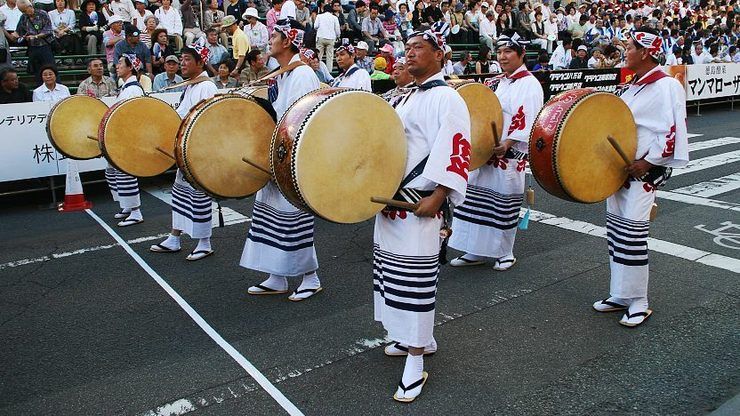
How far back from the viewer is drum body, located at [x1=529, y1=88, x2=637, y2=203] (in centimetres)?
A: 402

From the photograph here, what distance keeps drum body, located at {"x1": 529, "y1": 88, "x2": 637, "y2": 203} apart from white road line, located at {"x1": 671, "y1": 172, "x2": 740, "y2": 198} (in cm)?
439

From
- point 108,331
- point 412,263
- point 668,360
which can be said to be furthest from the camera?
point 108,331

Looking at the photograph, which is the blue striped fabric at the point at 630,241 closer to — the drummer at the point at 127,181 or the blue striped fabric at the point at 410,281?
the blue striped fabric at the point at 410,281

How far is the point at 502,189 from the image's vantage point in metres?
5.54

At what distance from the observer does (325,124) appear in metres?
3.19

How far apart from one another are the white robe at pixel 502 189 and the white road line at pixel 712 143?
680 cm

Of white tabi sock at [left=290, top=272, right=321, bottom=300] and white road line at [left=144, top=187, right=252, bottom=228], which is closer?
white tabi sock at [left=290, top=272, right=321, bottom=300]

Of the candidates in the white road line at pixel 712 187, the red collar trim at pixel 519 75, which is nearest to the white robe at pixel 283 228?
the red collar trim at pixel 519 75

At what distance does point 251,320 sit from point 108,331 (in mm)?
970

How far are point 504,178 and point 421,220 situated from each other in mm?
2313

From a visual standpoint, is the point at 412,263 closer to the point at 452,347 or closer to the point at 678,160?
the point at 452,347

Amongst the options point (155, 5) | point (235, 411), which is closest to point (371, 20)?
point (155, 5)

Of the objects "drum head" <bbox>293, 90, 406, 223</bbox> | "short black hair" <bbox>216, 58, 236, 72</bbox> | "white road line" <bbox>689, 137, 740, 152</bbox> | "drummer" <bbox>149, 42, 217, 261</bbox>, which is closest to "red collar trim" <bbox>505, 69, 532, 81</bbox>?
"drum head" <bbox>293, 90, 406, 223</bbox>

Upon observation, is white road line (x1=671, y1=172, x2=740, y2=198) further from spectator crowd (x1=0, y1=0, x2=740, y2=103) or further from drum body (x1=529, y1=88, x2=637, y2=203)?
drum body (x1=529, y1=88, x2=637, y2=203)
